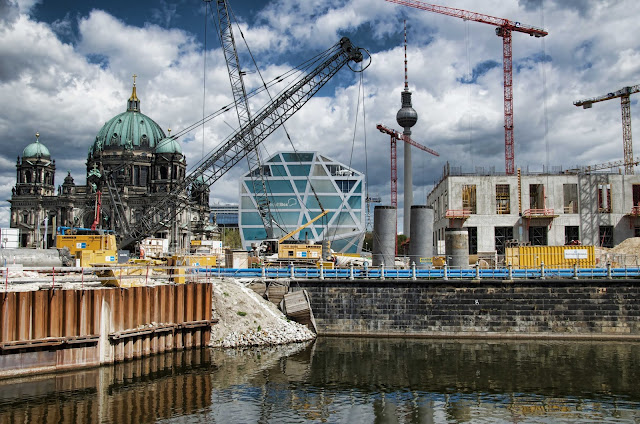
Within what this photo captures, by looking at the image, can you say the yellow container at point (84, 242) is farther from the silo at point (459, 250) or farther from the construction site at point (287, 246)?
Result: the silo at point (459, 250)

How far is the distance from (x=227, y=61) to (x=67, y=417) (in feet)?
204

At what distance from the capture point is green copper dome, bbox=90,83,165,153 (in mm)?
163250

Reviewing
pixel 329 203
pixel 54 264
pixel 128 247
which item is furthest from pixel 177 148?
pixel 54 264

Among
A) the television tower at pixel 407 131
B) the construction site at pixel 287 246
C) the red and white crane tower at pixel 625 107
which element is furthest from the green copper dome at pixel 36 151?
the red and white crane tower at pixel 625 107

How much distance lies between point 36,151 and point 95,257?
457 ft

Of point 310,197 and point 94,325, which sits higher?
point 310,197

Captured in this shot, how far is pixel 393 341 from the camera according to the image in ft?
123

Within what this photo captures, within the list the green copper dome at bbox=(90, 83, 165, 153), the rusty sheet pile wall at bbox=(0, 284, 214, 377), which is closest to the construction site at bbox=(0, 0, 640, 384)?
the rusty sheet pile wall at bbox=(0, 284, 214, 377)

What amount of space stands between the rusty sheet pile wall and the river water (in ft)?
3.11

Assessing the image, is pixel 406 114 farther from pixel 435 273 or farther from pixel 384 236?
pixel 435 273

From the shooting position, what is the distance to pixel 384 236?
4722 centimetres

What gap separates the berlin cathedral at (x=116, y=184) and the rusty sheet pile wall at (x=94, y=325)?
11115 cm

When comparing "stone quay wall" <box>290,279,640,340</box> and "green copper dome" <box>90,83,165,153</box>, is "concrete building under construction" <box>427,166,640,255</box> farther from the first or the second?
"green copper dome" <box>90,83,165,153</box>

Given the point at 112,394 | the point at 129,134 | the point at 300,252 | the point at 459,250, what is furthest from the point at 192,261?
the point at 129,134
